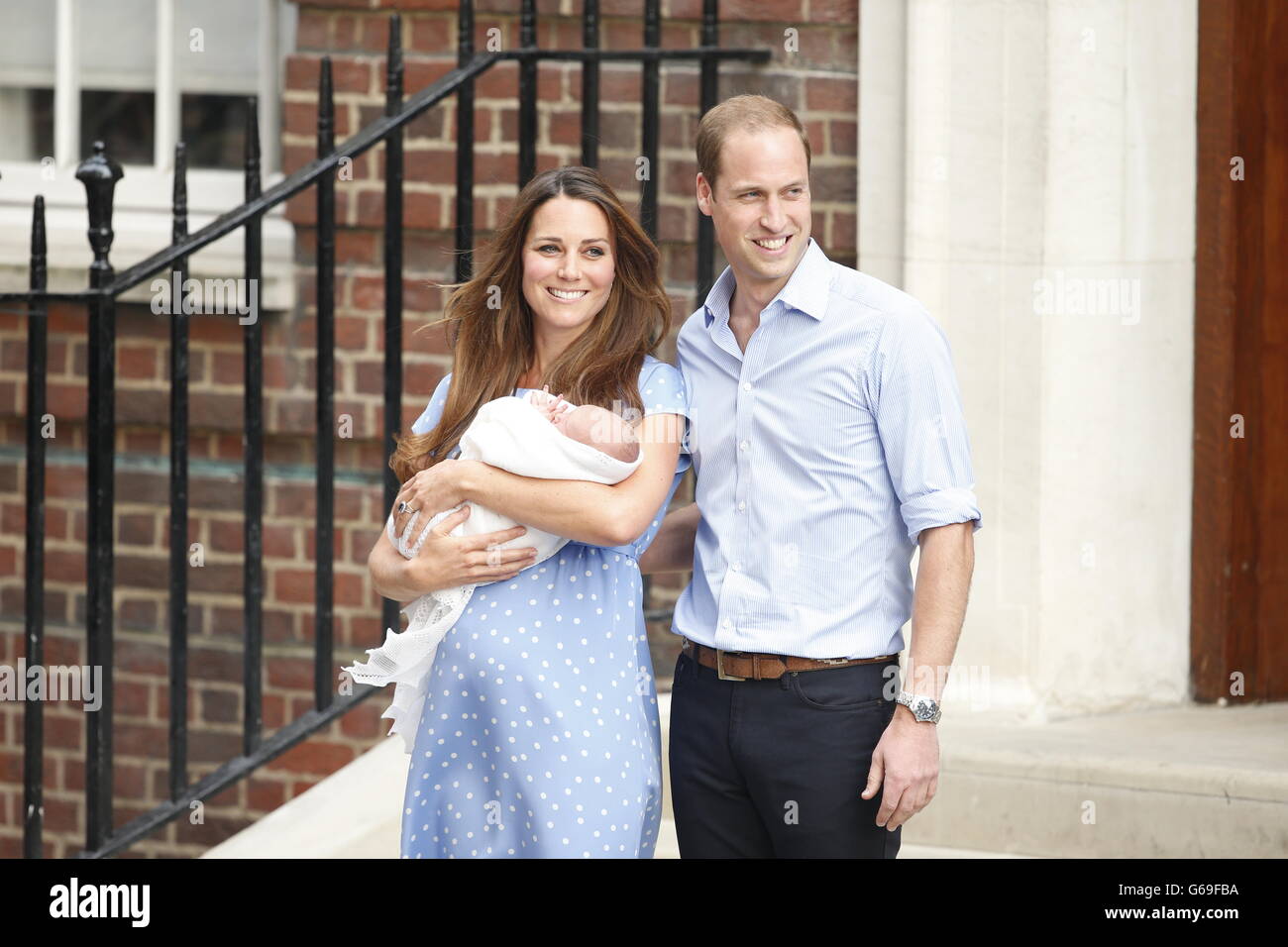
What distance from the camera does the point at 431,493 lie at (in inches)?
107

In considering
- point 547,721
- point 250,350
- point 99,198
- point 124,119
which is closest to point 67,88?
point 124,119

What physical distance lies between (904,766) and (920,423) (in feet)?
1.78

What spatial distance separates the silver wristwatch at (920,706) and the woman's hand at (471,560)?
0.65 meters

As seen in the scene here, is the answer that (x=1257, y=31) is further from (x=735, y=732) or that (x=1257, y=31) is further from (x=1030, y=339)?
(x=735, y=732)

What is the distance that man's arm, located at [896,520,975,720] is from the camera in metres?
2.57

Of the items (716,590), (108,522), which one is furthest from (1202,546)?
(108,522)

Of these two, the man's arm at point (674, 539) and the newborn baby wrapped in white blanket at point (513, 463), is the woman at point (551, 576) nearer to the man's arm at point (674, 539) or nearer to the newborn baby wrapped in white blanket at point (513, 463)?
the newborn baby wrapped in white blanket at point (513, 463)

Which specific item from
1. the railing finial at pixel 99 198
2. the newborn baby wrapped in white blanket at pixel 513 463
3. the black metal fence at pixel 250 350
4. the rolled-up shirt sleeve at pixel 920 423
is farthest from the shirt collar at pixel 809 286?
the railing finial at pixel 99 198

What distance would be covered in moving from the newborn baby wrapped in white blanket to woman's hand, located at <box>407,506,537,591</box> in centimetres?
1

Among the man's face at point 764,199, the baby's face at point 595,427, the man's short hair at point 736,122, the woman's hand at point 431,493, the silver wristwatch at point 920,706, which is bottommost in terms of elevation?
the silver wristwatch at point 920,706

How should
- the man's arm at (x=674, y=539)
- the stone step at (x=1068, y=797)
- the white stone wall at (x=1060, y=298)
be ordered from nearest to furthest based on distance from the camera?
the man's arm at (x=674, y=539)
the stone step at (x=1068, y=797)
the white stone wall at (x=1060, y=298)

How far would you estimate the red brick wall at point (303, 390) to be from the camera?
4414mm

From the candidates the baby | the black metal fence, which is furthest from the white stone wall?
the baby

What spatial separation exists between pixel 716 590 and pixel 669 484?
0.20 meters
